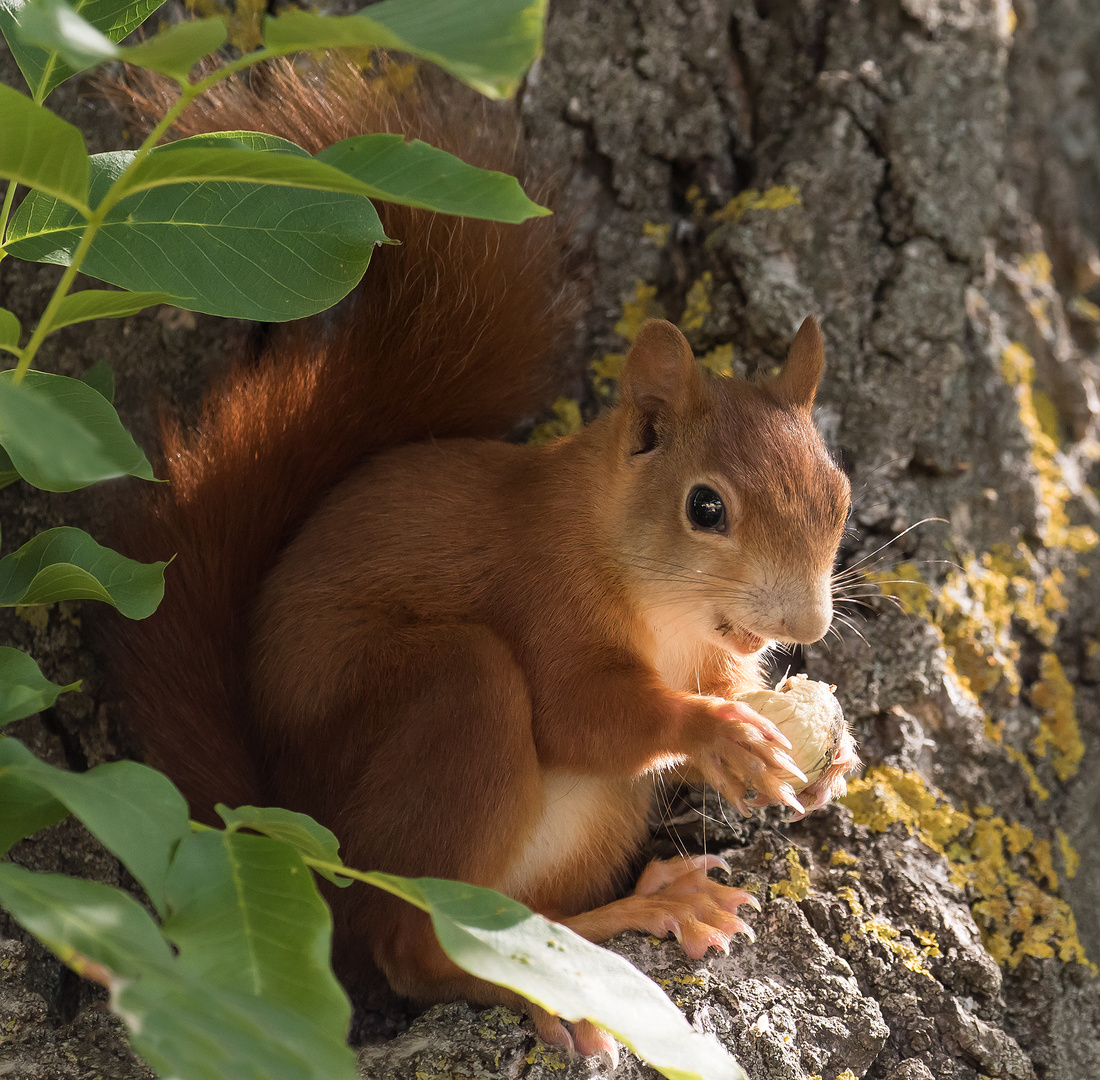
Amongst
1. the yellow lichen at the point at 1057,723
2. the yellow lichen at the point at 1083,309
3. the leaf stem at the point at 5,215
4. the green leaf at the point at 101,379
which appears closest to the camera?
the leaf stem at the point at 5,215

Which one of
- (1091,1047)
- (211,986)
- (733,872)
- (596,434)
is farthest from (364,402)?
(1091,1047)

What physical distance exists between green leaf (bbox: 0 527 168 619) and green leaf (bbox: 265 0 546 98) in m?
0.50

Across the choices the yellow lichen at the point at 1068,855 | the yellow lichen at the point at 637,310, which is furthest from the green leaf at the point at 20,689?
the yellow lichen at the point at 1068,855

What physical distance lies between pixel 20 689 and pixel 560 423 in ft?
3.44

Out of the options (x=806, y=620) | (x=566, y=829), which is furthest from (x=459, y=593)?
(x=806, y=620)

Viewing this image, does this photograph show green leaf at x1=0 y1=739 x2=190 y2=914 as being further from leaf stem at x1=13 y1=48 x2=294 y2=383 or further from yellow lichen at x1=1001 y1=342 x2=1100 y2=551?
yellow lichen at x1=1001 y1=342 x2=1100 y2=551

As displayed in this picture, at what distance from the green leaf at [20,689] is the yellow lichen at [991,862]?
101 centimetres

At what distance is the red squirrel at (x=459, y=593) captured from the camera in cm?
125

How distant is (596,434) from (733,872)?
61 cm

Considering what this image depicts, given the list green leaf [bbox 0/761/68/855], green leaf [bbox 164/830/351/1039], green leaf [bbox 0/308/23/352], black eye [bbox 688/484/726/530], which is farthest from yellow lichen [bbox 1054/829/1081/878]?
green leaf [bbox 0/308/23/352]

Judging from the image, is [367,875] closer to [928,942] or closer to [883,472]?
[928,942]

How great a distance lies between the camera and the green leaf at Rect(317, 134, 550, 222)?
2.56 ft

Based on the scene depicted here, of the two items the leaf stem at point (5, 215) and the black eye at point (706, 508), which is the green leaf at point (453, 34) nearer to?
the leaf stem at point (5, 215)

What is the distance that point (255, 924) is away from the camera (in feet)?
2.30
